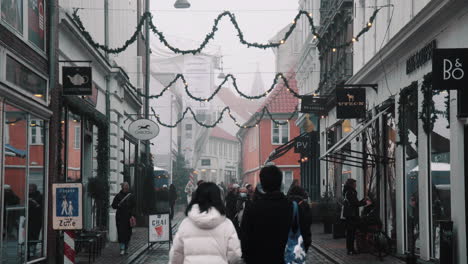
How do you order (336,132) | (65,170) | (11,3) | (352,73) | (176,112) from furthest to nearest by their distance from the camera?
(176,112), (336,132), (352,73), (65,170), (11,3)

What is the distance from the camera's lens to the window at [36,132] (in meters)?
16.7

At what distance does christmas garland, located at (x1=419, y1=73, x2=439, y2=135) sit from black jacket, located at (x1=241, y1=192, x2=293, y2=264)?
10.6 metres

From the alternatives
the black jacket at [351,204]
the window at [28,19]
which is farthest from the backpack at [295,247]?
the black jacket at [351,204]

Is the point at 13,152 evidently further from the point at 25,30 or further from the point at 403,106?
the point at 403,106

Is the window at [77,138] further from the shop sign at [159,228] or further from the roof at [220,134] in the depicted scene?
the roof at [220,134]

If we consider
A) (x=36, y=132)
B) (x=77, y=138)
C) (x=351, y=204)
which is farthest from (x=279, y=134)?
(x=36, y=132)

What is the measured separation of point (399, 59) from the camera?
2162 cm

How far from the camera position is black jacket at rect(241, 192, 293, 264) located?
26.1 feet

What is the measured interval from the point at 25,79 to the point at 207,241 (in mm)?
9537

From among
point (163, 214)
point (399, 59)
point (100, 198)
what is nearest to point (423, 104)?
point (399, 59)

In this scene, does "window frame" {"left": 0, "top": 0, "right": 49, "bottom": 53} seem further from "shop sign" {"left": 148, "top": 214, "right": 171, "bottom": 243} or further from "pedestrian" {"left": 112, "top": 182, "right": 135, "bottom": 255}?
"shop sign" {"left": 148, "top": 214, "right": 171, "bottom": 243}

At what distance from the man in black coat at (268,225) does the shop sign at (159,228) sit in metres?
14.6

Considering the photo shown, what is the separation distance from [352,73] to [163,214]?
10.3 metres

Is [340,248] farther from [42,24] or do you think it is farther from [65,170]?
[42,24]
